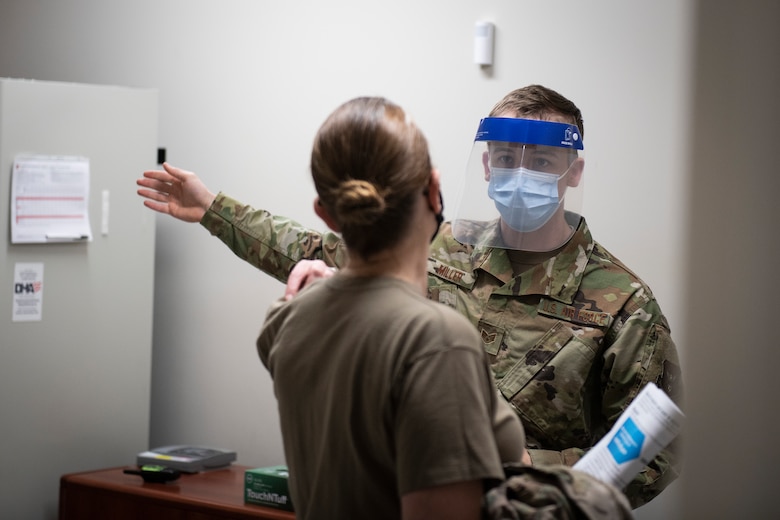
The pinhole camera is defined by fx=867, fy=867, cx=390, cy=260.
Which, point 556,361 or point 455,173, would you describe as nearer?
point 556,361

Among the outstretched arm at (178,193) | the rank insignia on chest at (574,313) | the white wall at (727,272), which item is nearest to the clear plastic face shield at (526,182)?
the rank insignia on chest at (574,313)

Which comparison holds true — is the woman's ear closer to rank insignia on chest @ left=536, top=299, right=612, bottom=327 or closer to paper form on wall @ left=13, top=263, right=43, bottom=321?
rank insignia on chest @ left=536, top=299, right=612, bottom=327

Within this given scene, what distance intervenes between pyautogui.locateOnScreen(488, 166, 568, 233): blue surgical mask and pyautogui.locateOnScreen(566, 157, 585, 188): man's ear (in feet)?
0.08

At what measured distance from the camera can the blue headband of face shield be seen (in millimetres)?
1685

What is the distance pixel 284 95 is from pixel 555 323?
61.2 inches

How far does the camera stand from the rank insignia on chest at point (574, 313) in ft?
5.46

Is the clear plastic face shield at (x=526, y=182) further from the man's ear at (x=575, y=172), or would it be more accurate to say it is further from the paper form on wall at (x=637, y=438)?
the paper form on wall at (x=637, y=438)

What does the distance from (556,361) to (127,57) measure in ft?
7.44

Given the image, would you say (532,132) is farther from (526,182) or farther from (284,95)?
(284,95)

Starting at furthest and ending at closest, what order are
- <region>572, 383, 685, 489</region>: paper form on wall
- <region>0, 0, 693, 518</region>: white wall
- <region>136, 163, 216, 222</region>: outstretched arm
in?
<region>0, 0, 693, 518</region>: white wall < <region>136, 163, 216, 222</region>: outstretched arm < <region>572, 383, 685, 489</region>: paper form on wall

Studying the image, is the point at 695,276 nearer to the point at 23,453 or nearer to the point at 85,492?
the point at 85,492

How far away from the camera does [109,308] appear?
9.41 ft

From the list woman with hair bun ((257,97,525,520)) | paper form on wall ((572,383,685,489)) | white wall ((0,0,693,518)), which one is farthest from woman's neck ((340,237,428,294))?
white wall ((0,0,693,518))

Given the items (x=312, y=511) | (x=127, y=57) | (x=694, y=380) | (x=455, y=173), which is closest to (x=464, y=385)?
(x=312, y=511)
